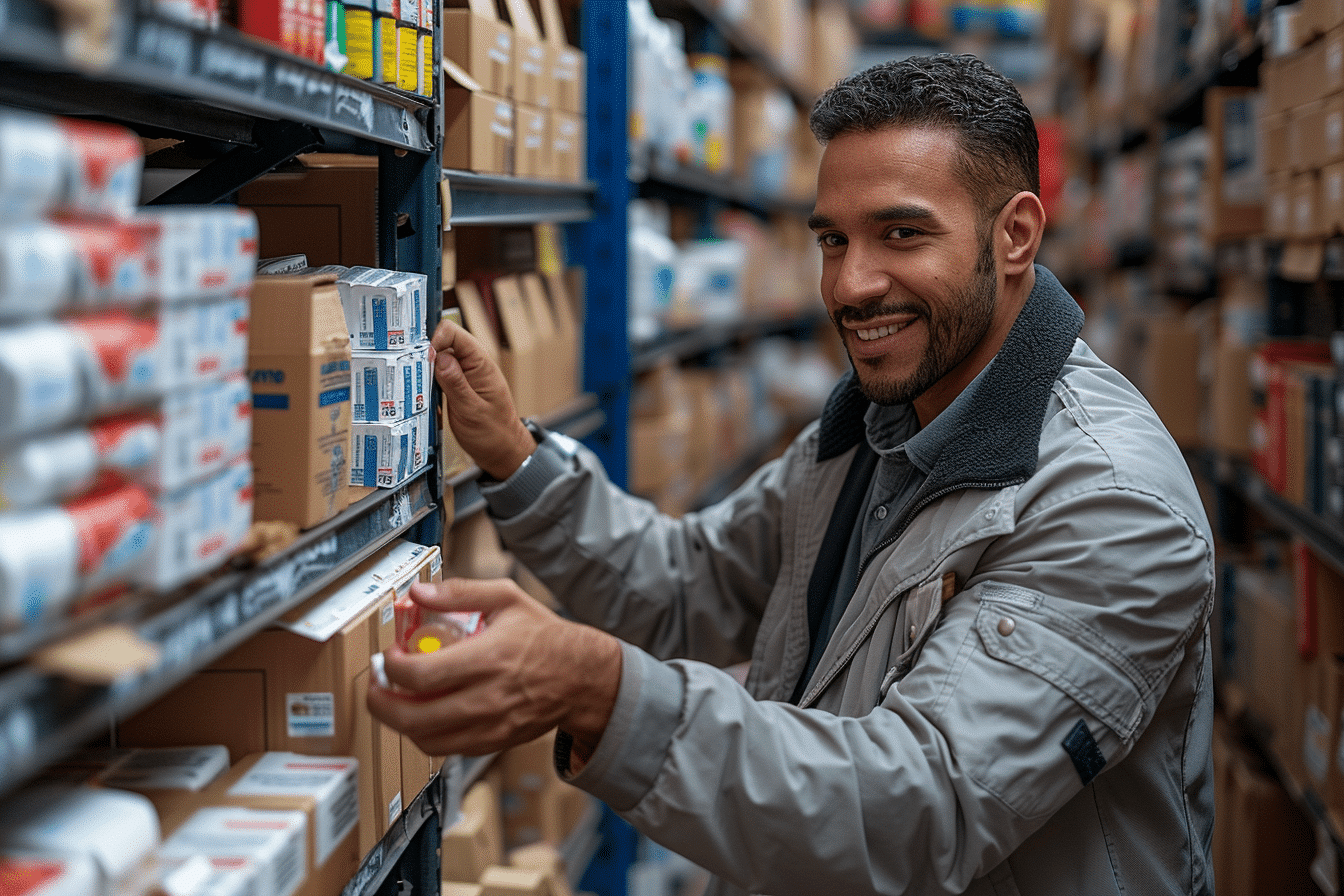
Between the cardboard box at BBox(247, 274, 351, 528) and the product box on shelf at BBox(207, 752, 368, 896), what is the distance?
24cm

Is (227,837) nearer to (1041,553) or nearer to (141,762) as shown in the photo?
(141,762)

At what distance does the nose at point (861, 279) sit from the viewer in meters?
1.65

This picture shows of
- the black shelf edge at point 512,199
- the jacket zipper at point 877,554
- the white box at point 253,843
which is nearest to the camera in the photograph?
the white box at point 253,843

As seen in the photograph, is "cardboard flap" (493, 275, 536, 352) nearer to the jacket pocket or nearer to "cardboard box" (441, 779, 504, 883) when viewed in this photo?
"cardboard box" (441, 779, 504, 883)

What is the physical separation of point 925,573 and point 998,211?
0.53 meters

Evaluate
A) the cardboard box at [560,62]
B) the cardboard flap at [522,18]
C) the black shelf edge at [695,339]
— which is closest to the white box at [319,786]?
the cardboard flap at [522,18]

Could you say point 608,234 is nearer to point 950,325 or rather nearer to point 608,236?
point 608,236

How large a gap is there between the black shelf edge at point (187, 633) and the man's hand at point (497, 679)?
0.12m

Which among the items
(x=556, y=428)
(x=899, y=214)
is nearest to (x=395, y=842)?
(x=899, y=214)

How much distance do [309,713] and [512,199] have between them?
46.1 inches

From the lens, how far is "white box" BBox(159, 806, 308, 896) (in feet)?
3.26

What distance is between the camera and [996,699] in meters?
1.31

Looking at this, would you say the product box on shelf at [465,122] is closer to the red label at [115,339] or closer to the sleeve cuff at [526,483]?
the sleeve cuff at [526,483]

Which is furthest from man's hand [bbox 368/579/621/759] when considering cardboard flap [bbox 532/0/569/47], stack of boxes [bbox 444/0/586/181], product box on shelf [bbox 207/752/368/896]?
cardboard flap [bbox 532/0/569/47]
